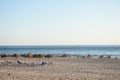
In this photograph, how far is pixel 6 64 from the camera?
75.9ft

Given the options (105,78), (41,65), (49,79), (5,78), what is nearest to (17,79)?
(5,78)

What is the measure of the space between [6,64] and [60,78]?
30.0ft

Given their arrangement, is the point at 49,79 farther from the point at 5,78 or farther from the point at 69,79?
the point at 5,78

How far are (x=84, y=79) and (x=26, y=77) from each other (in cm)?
325

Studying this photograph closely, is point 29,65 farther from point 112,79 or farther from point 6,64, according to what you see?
point 112,79

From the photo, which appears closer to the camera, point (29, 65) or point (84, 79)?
point (84, 79)

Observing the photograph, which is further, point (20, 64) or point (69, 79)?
point (20, 64)

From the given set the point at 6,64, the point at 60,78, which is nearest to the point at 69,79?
the point at 60,78

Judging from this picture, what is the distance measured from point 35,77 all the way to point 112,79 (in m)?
4.29

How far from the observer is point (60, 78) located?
15172mm

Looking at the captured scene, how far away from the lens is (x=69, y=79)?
1487 cm

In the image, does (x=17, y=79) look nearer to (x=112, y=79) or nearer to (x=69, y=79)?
(x=69, y=79)

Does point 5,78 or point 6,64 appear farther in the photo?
point 6,64

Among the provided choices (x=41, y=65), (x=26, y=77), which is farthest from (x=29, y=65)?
(x=26, y=77)
